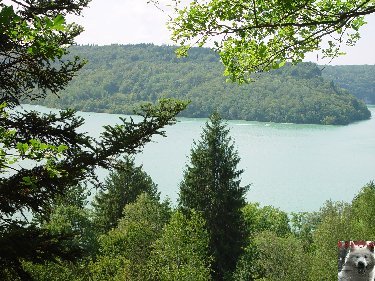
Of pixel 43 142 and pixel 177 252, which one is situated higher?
pixel 43 142

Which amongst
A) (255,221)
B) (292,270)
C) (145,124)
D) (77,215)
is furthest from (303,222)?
(145,124)

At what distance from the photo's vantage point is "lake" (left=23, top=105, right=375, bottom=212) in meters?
56.8

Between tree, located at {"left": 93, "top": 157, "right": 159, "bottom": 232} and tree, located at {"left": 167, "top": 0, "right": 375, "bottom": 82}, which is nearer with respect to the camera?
tree, located at {"left": 167, "top": 0, "right": 375, "bottom": 82}

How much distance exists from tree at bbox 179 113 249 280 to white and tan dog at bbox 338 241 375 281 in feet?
50.6

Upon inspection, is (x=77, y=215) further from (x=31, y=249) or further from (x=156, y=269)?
(x=31, y=249)

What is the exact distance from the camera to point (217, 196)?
23.6 meters

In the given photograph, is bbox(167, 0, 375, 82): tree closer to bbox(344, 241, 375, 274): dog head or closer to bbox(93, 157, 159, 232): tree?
bbox(344, 241, 375, 274): dog head

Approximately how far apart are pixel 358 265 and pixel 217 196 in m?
16.2

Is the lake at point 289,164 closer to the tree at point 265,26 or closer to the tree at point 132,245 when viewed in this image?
the tree at point 132,245

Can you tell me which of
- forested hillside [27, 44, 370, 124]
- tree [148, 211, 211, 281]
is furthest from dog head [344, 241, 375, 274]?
forested hillside [27, 44, 370, 124]

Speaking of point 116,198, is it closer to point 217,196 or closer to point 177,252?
point 217,196

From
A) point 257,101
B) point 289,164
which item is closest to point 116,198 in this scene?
point 289,164

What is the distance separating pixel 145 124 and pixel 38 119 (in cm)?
153

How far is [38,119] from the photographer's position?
604 cm
